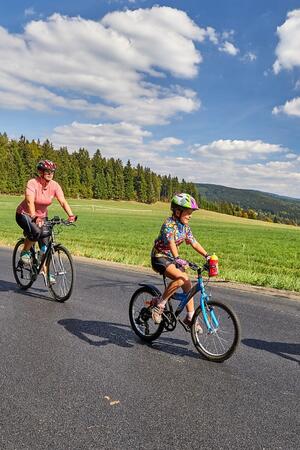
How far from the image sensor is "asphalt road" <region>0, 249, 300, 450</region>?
3074mm

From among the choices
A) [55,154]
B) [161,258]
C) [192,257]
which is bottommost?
[192,257]

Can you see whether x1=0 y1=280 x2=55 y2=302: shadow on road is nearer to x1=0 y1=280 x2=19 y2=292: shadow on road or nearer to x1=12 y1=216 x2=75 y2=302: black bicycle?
x1=0 y1=280 x2=19 y2=292: shadow on road

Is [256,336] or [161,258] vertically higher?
[161,258]

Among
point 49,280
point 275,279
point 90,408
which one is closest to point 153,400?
point 90,408

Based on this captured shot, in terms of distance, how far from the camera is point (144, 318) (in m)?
5.36

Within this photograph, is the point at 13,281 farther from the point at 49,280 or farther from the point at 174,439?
the point at 174,439

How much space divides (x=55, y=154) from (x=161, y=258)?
107 meters

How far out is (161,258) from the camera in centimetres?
502

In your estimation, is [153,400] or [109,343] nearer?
[153,400]

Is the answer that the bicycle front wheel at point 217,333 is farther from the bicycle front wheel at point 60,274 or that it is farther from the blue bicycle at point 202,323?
the bicycle front wheel at point 60,274

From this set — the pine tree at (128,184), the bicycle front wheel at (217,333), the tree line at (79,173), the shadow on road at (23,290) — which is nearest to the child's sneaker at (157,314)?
the bicycle front wheel at (217,333)

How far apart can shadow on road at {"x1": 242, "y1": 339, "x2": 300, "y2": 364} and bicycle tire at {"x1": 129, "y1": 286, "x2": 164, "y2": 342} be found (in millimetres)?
1229

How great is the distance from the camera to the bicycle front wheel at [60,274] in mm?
7074

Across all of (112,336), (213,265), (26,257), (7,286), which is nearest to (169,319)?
(112,336)
